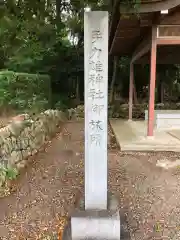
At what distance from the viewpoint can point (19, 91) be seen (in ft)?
26.0

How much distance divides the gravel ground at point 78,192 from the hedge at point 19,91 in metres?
1.36

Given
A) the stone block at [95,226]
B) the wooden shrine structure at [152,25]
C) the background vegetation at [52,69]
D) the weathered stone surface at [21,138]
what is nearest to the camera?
the stone block at [95,226]

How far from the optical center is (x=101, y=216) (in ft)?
12.2

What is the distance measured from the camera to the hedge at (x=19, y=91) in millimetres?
7188

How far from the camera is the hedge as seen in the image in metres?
7.19

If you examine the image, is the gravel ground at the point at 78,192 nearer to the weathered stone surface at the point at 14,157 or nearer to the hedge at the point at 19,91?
the weathered stone surface at the point at 14,157

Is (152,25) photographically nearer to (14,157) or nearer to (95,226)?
(14,157)

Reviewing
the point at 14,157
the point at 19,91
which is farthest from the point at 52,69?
the point at 14,157

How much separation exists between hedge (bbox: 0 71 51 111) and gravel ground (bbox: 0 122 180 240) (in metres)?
1.36

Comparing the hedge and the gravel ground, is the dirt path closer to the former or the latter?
the gravel ground

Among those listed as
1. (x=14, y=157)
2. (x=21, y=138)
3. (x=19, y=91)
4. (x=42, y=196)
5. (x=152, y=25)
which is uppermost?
(x=152, y=25)

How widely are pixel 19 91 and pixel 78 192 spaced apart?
3.72 m

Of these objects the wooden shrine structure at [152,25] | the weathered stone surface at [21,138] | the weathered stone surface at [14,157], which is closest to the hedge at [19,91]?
the weathered stone surface at [21,138]

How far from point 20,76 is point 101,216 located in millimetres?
5373
